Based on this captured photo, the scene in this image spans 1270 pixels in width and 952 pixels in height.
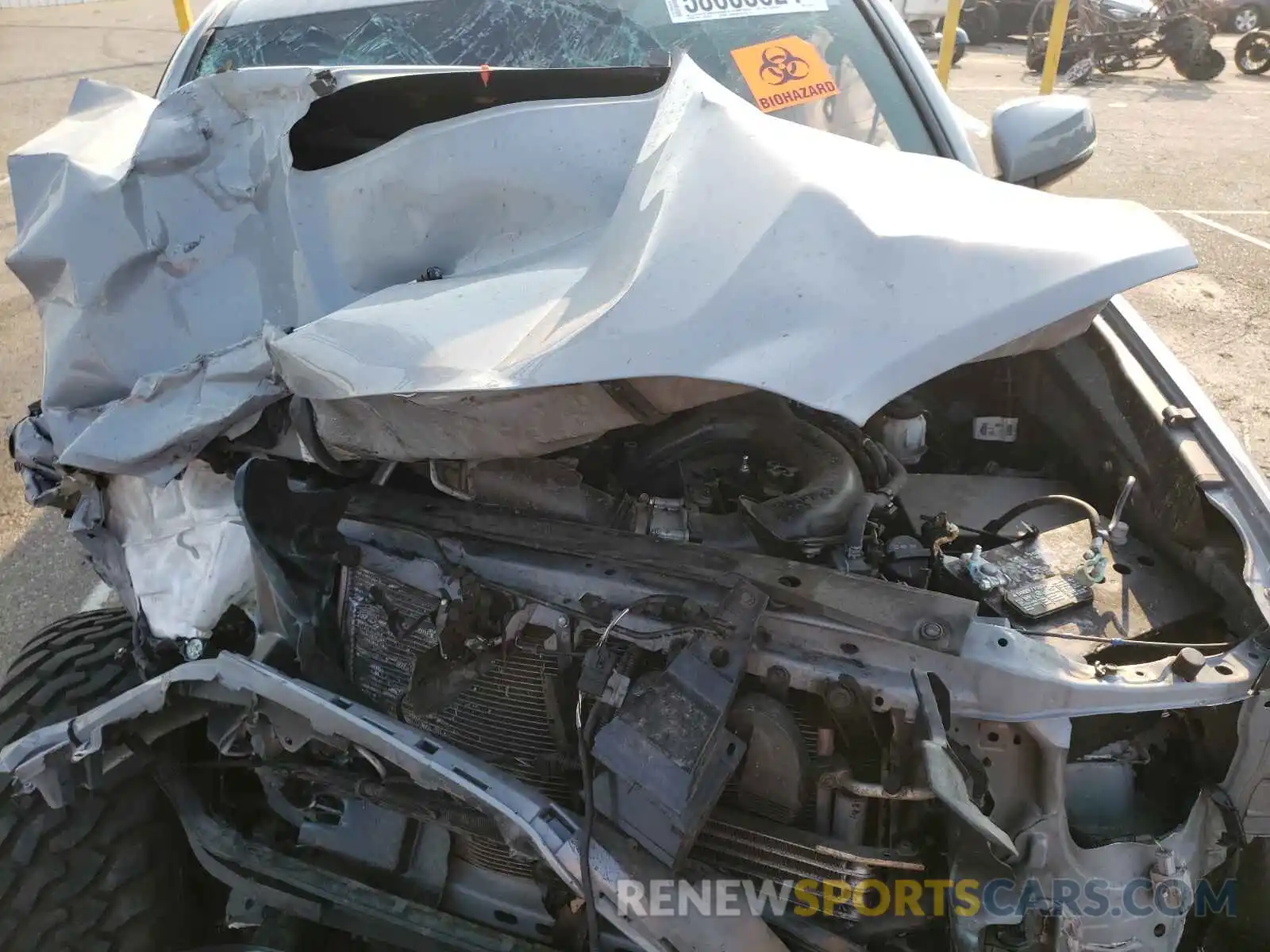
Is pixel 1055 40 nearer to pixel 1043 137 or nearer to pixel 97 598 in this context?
pixel 1043 137

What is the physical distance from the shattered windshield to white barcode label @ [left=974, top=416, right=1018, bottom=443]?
787mm

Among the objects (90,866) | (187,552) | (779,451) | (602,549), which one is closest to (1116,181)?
(779,451)

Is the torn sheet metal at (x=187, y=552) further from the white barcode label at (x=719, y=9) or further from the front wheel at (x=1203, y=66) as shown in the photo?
the front wheel at (x=1203, y=66)

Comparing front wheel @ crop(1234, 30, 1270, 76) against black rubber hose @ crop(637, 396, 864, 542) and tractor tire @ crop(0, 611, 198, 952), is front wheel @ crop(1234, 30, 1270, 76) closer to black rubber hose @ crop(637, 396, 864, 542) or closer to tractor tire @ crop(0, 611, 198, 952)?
Answer: black rubber hose @ crop(637, 396, 864, 542)

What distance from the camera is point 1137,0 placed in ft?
37.4

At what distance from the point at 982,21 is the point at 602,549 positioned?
1478 centimetres

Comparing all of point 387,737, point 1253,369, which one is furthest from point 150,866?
point 1253,369

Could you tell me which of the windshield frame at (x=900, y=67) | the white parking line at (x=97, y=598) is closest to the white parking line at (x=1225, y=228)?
the windshield frame at (x=900, y=67)

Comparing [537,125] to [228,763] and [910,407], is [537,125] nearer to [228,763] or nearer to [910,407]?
[910,407]

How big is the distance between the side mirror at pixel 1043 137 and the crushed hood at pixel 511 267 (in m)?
0.94

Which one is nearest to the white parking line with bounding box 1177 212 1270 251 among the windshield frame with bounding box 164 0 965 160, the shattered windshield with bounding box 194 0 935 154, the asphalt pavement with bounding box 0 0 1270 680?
the asphalt pavement with bounding box 0 0 1270 680

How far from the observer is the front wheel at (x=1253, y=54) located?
1168cm

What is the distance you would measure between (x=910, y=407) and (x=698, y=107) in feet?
2.56

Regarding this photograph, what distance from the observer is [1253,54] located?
11789 mm
